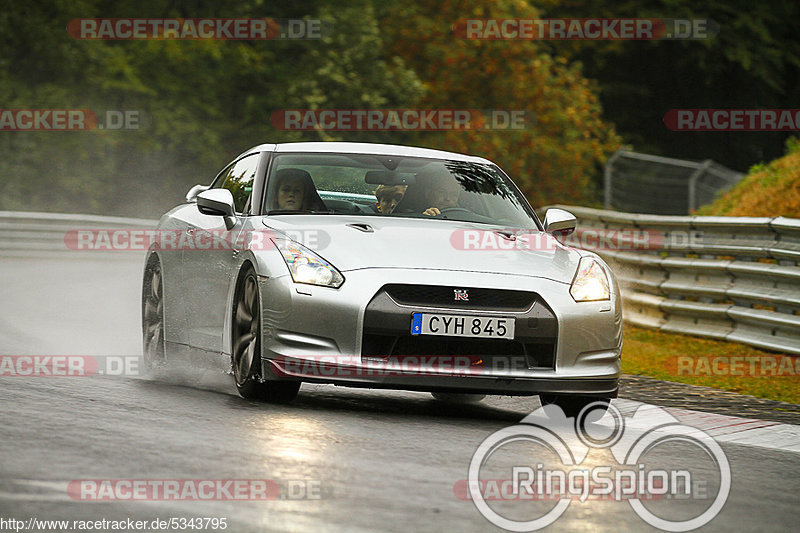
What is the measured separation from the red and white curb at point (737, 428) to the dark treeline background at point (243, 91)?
1076 inches

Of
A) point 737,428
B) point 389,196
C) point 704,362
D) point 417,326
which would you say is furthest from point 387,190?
point 704,362

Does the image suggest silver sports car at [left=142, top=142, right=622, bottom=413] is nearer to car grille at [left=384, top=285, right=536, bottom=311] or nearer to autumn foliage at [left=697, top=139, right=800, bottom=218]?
car grille at [left=384, top=285, right=536, bottom=311]

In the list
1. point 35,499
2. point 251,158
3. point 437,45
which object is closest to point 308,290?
point 251,158

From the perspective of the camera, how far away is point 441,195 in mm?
9047

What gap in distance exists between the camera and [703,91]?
5022 cm

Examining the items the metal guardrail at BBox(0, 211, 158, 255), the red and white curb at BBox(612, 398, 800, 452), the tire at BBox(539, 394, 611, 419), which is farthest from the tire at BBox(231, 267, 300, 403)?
the metal guardrail at BBox(0, 211, 158, 255)

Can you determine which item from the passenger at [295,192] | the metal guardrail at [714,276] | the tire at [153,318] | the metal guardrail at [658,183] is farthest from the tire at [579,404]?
the metal guardrail at [658,183]

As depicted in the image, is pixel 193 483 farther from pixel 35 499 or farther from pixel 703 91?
pixel 703 91

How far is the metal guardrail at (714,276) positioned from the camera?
12.4 m

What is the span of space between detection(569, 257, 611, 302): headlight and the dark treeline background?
91.1ft

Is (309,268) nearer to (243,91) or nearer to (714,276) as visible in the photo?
(714,276)

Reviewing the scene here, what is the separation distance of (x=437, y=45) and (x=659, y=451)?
33746 mm

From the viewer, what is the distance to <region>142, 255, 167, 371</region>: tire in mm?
9703

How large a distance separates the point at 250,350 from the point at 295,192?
1.28 m
